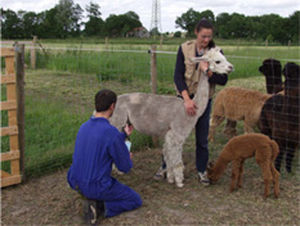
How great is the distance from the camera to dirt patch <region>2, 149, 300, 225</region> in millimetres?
3396

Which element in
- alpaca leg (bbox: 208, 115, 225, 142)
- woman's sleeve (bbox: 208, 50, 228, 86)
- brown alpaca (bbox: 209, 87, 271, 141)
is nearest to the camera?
woman's sleeve (bbox: 208, 50, 228, 86)

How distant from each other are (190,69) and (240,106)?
2052mm

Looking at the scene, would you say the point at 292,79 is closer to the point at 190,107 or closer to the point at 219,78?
the point at 219,78

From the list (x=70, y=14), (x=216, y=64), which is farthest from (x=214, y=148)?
(x=70, y=14)

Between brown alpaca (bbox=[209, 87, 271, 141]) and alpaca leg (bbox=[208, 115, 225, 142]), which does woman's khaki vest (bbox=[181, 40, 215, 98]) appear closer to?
brown alpaca (bbox=[209, 87, 271, 141])

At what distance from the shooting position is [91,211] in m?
3.24

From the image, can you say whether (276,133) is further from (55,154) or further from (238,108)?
(55,154)

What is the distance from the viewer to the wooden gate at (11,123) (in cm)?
396

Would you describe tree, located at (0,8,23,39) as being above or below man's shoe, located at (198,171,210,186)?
above

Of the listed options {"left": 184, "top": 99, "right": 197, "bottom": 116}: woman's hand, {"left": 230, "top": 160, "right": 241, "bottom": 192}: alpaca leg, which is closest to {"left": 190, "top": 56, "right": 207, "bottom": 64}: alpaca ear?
{"left": 184, "top": 99, "right": 197, "bottom": 116}: woman's hand

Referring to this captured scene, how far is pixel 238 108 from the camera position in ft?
18.6

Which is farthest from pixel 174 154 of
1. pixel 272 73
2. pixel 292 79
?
pixel 272 73

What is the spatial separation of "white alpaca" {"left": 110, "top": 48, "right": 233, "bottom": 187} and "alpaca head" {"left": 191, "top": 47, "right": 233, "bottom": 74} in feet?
0.78

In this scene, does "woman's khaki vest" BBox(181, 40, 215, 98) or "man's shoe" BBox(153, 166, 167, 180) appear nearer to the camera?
"woman's khaki vest" BBox(181, 40, 215, 98)
